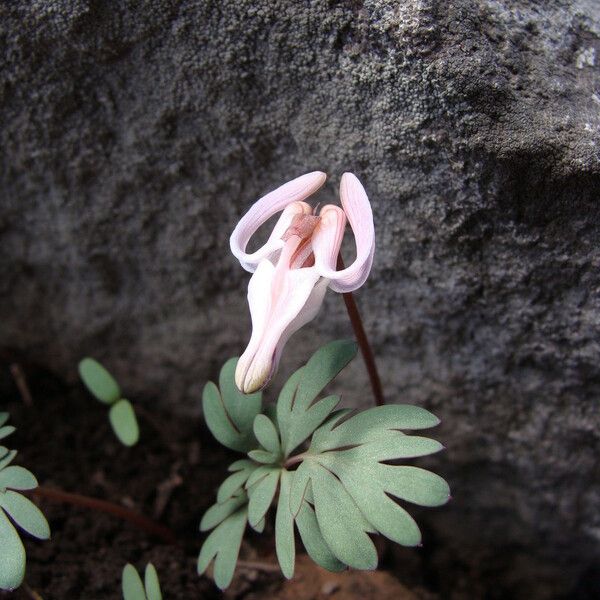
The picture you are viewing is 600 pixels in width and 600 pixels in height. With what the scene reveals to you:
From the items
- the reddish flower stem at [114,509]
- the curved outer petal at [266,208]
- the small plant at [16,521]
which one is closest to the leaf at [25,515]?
the small plant at [16,521]

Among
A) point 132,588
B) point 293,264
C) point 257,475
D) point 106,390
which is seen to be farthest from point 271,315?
point 106,390

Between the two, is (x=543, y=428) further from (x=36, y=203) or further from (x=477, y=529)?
(x=36, y=203)

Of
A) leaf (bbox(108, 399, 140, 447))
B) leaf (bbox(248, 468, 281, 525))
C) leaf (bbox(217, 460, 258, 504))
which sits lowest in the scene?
leaf (bbox(108, 399, 140, 447))

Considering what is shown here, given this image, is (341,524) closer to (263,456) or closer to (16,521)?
(263,456)

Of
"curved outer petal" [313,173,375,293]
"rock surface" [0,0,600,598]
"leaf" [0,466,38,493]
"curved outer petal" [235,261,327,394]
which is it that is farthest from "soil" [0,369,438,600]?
"curved outer petal" [313,173,375,293]

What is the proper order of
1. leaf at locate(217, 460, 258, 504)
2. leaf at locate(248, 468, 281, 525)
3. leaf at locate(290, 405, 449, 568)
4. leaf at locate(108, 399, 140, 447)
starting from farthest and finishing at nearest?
leaf at locate(108, 399, 140, 447), leaf at locate(217, 460, 258, 504), leaf at locate(248, 468, 281, 525), leaf at locate(290, 405, 449, 568)

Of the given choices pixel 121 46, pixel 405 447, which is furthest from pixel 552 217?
pixel 121 46

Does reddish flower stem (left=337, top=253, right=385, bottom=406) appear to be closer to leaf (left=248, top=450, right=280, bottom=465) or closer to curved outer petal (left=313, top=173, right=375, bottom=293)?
curved outer petal (left=313, top=173, right=375, bottom=293)
